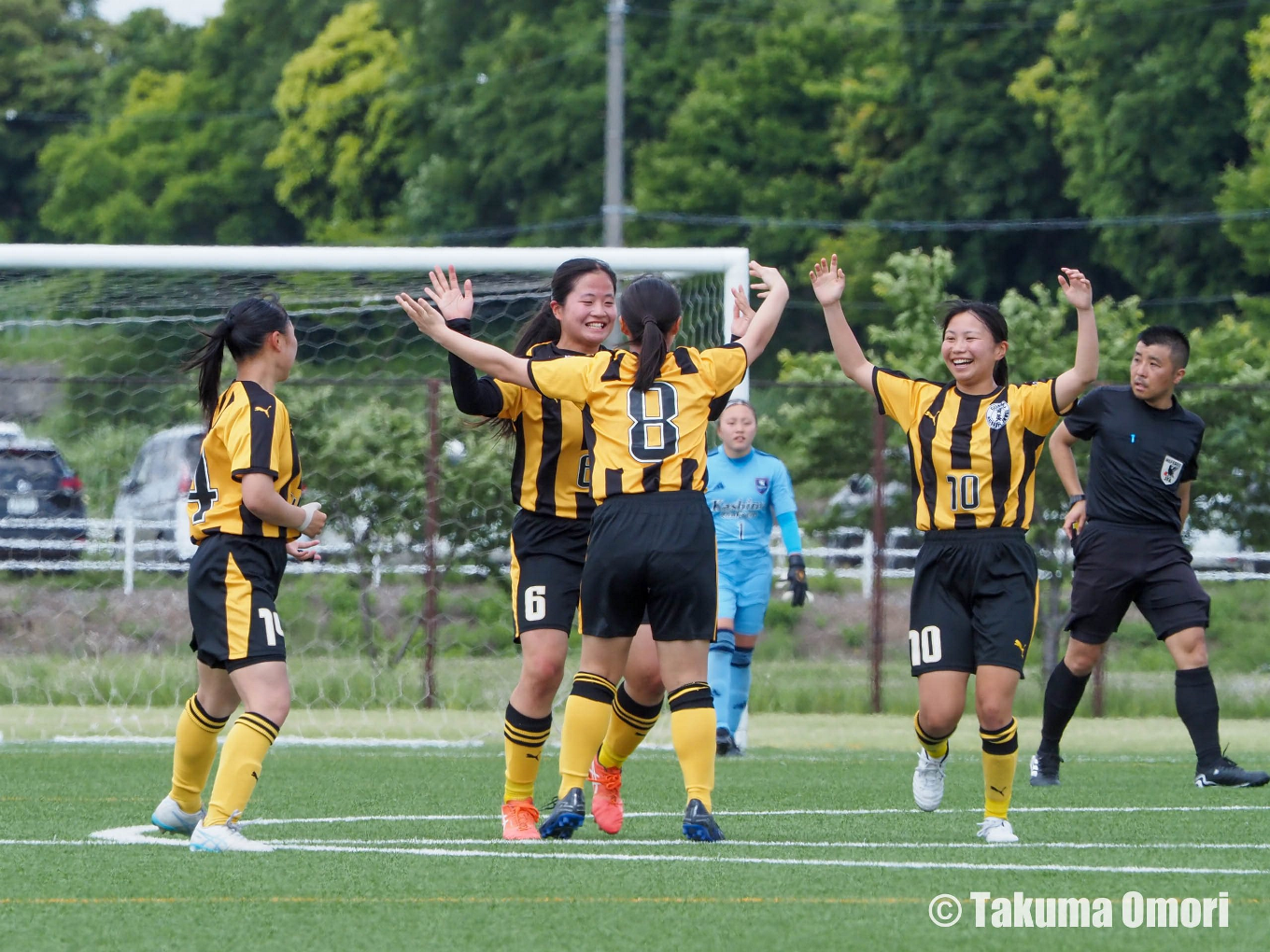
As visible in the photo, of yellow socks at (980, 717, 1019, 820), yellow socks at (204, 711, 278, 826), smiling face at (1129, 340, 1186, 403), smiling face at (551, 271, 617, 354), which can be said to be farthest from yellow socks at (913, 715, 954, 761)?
smiling face at (1129, 340, 1186, 403)

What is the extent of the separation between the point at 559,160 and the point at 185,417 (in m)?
24.3

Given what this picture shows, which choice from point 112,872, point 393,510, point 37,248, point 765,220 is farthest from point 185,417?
point 765,220

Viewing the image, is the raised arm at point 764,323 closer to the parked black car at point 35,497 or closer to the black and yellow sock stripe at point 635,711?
the black and yellow sock stripe at point 635,711

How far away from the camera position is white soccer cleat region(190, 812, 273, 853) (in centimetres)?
562

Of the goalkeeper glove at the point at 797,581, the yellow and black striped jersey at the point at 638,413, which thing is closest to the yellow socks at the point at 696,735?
the yellow and black striped jersey at the point at 638,413

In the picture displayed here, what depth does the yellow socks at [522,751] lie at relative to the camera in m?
6.08

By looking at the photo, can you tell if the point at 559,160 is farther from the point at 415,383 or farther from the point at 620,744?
the point at 620,744

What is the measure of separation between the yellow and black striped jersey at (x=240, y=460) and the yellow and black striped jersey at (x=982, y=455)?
2004 mm

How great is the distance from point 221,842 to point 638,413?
1774mm

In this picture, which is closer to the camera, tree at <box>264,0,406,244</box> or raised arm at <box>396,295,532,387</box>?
raised arm at <box>396,295,532,387</box>

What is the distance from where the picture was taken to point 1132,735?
1198 cm

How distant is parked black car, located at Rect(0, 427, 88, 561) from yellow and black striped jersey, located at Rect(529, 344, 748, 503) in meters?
9.88

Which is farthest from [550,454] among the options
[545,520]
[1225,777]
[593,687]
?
[1225,777]

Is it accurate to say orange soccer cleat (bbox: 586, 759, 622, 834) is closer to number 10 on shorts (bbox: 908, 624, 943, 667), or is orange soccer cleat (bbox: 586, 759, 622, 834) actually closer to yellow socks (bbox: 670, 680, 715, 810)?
yellow socks (bbox: 670, 680, 715, 810)
